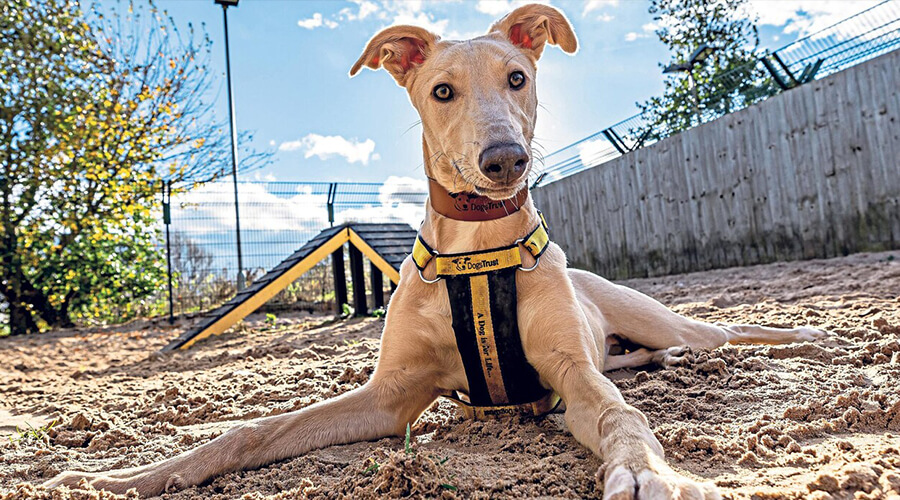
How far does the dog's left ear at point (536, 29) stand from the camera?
2877 mm

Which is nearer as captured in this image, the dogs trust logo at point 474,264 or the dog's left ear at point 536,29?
the dogs trust logo at point 474,264

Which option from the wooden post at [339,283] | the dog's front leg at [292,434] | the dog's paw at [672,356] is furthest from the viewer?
the wooden post at [339,283]

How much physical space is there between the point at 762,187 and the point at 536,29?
861cm

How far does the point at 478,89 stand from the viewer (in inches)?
95.0

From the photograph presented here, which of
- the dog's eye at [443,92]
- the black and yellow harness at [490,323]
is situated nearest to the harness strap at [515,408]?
the black and yellow harness at [490,323]

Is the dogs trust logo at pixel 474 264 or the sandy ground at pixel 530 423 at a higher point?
the dogs trust logo at pixel 474 264

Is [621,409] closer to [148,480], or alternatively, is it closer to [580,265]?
[148,480]

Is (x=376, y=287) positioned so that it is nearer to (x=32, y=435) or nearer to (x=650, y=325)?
(x=650, y=325)

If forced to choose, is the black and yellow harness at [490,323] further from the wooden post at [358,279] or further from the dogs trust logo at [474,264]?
the wooden post at [358,279]

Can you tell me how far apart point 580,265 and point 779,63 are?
6.39 m

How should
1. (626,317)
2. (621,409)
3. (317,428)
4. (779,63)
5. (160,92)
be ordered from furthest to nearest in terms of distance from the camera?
(160,92), (779,63), (626,317), (317,428), (621,409)

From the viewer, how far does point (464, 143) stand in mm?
2268

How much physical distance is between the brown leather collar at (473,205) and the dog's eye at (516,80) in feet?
1.47

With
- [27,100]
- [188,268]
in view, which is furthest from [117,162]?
[188,268]
